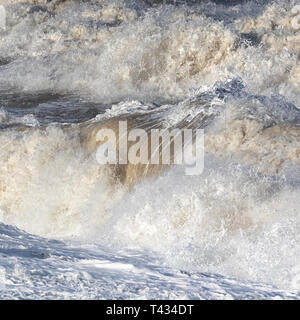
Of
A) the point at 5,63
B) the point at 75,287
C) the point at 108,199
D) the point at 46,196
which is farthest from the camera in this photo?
the point at 5,63

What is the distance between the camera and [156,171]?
28.5 ft

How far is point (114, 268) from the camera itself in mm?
6391

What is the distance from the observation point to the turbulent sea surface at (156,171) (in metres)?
6.25

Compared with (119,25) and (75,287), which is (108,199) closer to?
(75,287)

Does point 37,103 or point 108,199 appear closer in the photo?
point 108,199

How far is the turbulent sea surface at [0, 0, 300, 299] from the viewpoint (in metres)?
6.25

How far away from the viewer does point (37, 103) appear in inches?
563

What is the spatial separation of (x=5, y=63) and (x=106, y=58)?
9.46 feet

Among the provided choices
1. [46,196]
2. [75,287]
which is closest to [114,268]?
[75,287]

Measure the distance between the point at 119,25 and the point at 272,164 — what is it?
11.1 metres
